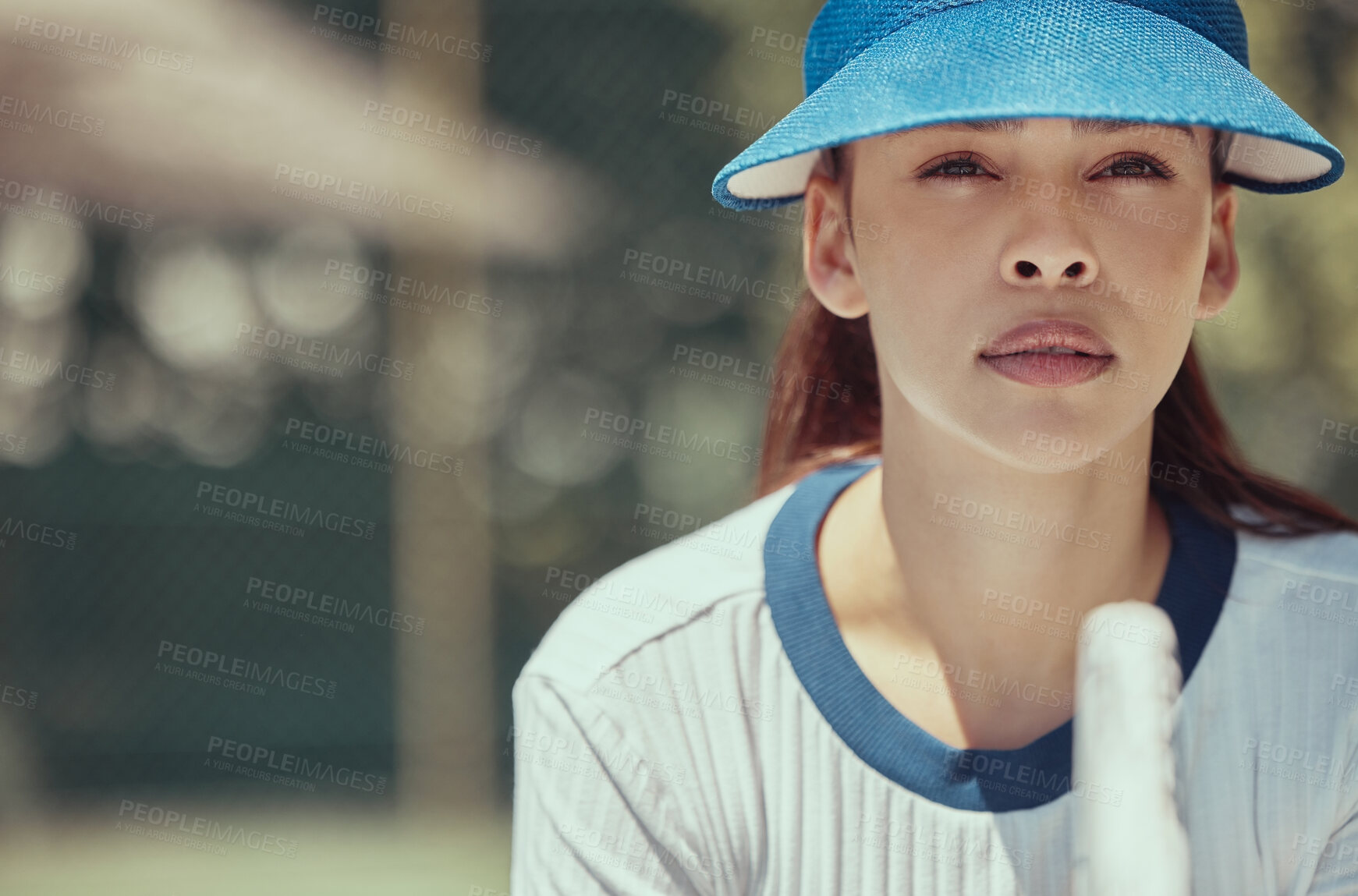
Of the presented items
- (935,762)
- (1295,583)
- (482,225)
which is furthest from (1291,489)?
(482,225)

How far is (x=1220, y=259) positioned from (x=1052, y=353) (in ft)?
1.42

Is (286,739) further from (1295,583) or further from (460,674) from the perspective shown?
(1295,583)

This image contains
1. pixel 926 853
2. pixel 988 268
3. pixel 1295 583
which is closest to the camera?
pixel 988 268

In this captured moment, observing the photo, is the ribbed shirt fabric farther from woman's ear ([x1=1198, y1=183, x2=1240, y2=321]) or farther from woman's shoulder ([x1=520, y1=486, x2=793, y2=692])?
woman's ear ([x1=1198, y1=183, x2=1240, y2=321])

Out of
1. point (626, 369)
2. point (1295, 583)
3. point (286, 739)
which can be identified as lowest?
point (1295, 583)

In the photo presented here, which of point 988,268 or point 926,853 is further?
point 926,853

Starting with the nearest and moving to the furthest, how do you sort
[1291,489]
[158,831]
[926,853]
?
1. [926,853]
2. [1291,489]
3. [158,831]

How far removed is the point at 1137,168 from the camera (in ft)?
4.81

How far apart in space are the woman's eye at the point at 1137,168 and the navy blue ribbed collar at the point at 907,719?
534 millimetres

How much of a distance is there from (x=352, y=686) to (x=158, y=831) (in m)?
0.78

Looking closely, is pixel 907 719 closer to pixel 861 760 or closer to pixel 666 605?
pixel 861 760

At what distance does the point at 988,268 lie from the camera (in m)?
1.44

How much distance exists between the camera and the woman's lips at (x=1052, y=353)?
1.41 metres

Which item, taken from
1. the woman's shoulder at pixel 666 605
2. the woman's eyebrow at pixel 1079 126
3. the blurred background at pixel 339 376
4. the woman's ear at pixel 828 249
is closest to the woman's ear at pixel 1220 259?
the woman's eyebrow at pixel 1079 126
